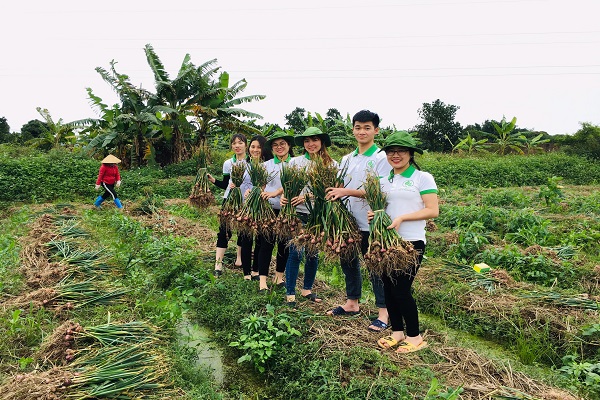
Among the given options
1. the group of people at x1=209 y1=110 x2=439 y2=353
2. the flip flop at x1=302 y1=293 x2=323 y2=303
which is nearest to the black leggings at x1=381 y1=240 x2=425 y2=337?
the group of people at x1=209 y1=110 x2=439 y2=353

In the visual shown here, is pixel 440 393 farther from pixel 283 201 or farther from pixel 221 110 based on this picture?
pixel 221 110

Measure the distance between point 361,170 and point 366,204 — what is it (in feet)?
0.92

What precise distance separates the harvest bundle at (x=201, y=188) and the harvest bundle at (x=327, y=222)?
1.91m

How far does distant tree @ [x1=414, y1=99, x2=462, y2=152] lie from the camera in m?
24.7

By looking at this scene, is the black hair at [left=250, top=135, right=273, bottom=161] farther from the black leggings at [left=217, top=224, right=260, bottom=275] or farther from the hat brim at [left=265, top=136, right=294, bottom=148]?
the black leggings at [left=217, top=224, right=260, bottom=275]

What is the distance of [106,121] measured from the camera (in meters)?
14.0

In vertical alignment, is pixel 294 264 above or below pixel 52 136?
below

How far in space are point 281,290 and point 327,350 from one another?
1.15 metres

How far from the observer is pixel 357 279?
138 inches

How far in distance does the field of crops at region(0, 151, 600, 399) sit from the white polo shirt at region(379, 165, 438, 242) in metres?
0.89

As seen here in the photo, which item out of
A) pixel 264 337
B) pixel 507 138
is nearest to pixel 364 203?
pixel 264 337

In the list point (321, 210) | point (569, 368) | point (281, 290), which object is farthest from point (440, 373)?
point (281, 290)

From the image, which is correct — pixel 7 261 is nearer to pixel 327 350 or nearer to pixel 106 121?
pixel 327 350

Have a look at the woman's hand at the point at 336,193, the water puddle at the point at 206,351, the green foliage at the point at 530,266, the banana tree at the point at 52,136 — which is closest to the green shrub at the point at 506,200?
the green foliage at the point at 530,266
